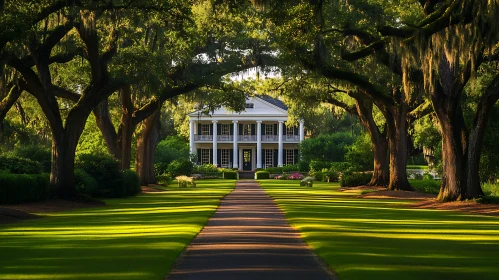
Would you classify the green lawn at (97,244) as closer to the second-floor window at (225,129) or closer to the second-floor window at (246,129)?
the second-floor window at (225,129)

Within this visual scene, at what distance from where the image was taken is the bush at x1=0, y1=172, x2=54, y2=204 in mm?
29969

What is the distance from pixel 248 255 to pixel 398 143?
33.7 metres

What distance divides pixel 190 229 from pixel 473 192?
15.6m

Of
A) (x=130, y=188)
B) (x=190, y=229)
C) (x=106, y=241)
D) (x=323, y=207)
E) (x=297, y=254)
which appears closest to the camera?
(x=297, y=254)

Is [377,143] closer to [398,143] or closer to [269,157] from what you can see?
[398,143]

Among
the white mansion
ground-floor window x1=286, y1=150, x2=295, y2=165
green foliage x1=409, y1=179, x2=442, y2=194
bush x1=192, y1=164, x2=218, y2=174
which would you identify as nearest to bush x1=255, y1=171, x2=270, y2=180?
bush x1=192, y1=164, x2=218, y2=174

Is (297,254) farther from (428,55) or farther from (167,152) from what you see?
(167,152)

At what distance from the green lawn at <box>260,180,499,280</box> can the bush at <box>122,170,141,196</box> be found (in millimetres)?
15234

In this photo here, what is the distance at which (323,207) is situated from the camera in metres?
31.9

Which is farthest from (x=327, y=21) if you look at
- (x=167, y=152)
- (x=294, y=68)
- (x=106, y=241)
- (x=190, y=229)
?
Answer: (x=167, y=152)

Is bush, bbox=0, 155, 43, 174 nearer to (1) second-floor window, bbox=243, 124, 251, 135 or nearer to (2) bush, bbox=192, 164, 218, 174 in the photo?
(2) bush, bbox=192, 164, 218, 174

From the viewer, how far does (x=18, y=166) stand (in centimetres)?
3478

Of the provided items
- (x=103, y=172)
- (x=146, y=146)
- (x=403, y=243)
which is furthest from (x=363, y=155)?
(x=403, y=243)

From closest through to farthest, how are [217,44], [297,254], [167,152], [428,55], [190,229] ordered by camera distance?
[297,254]
[190,229]
[428,55]
[217,44]
[167,152]
